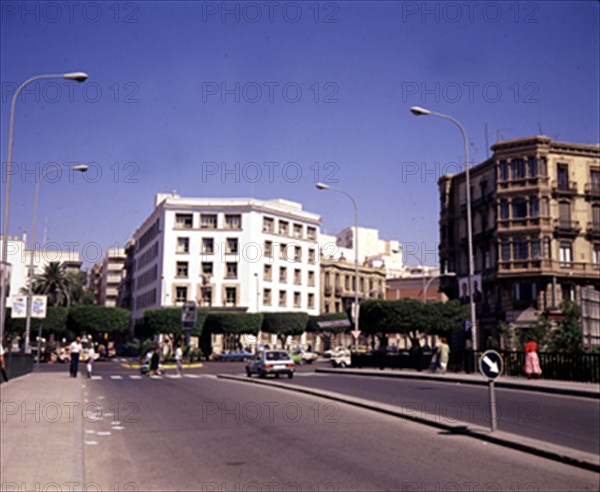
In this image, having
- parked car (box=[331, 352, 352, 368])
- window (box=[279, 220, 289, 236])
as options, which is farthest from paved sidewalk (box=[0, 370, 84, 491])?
window (box=[279, 220, 289, 236])

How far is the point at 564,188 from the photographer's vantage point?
53875mm

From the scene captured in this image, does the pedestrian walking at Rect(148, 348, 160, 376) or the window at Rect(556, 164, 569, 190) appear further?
the window at Rect(556, 164, 569, 190)

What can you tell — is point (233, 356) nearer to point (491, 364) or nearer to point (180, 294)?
point (180, 294)

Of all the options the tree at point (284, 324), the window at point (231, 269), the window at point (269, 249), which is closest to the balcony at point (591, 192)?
the tree at point (284, 324)

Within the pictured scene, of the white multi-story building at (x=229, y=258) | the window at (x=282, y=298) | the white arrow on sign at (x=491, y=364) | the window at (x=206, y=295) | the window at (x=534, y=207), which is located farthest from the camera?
the window at (x=282, y=298)

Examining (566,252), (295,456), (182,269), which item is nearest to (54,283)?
(182,269)

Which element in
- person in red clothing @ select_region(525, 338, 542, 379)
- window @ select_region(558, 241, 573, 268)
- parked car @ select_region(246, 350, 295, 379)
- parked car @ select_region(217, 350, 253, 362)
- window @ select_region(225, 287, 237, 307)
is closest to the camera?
person in red clothing @ select_region(525, 338, 542, 379)

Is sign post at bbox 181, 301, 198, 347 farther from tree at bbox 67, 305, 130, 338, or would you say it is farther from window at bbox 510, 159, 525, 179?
window at bbox 510, 159, 525, 179

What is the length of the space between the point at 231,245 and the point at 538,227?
43549 mm

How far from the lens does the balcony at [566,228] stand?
5309 cm

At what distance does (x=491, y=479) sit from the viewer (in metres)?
8.21

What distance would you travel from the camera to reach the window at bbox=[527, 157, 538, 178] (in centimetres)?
5356

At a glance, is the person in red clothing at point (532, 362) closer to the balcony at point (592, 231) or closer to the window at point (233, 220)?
the balcony at point (592, 231)

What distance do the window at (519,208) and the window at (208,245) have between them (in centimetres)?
4171
